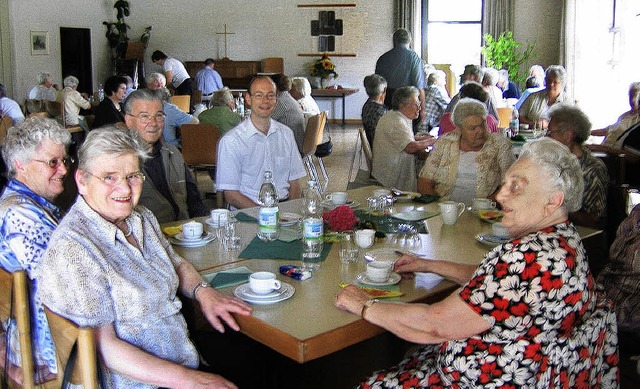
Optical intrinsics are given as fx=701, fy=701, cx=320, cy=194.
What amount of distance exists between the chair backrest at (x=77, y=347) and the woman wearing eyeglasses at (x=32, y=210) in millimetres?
245

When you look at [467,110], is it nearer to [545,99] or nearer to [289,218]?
[289,218]

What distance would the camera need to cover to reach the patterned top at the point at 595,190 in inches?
144

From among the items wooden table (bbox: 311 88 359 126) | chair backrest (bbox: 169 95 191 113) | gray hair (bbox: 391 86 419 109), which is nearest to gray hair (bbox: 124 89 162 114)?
gray hair (bbox: 391 86 419 109)

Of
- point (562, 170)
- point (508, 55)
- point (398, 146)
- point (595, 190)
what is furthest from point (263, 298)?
point (508, 55)

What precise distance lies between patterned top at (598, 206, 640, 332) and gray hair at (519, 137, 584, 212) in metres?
0.93

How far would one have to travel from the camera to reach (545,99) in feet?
24.7

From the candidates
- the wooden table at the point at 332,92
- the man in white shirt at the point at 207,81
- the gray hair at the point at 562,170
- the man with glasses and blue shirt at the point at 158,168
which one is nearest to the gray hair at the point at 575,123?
the gray hair at the point at 562,170

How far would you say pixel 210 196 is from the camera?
7.30 metres

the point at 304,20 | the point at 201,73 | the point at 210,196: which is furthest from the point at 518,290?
the point at 304,20

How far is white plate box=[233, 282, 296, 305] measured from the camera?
2.16 meters

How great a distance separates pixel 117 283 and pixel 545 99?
21.2ft

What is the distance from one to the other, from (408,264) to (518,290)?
681 mm

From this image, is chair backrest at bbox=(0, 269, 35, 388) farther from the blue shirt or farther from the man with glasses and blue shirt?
the blue shirt

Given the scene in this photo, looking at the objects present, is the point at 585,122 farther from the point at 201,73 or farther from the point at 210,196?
the point at 201,73
